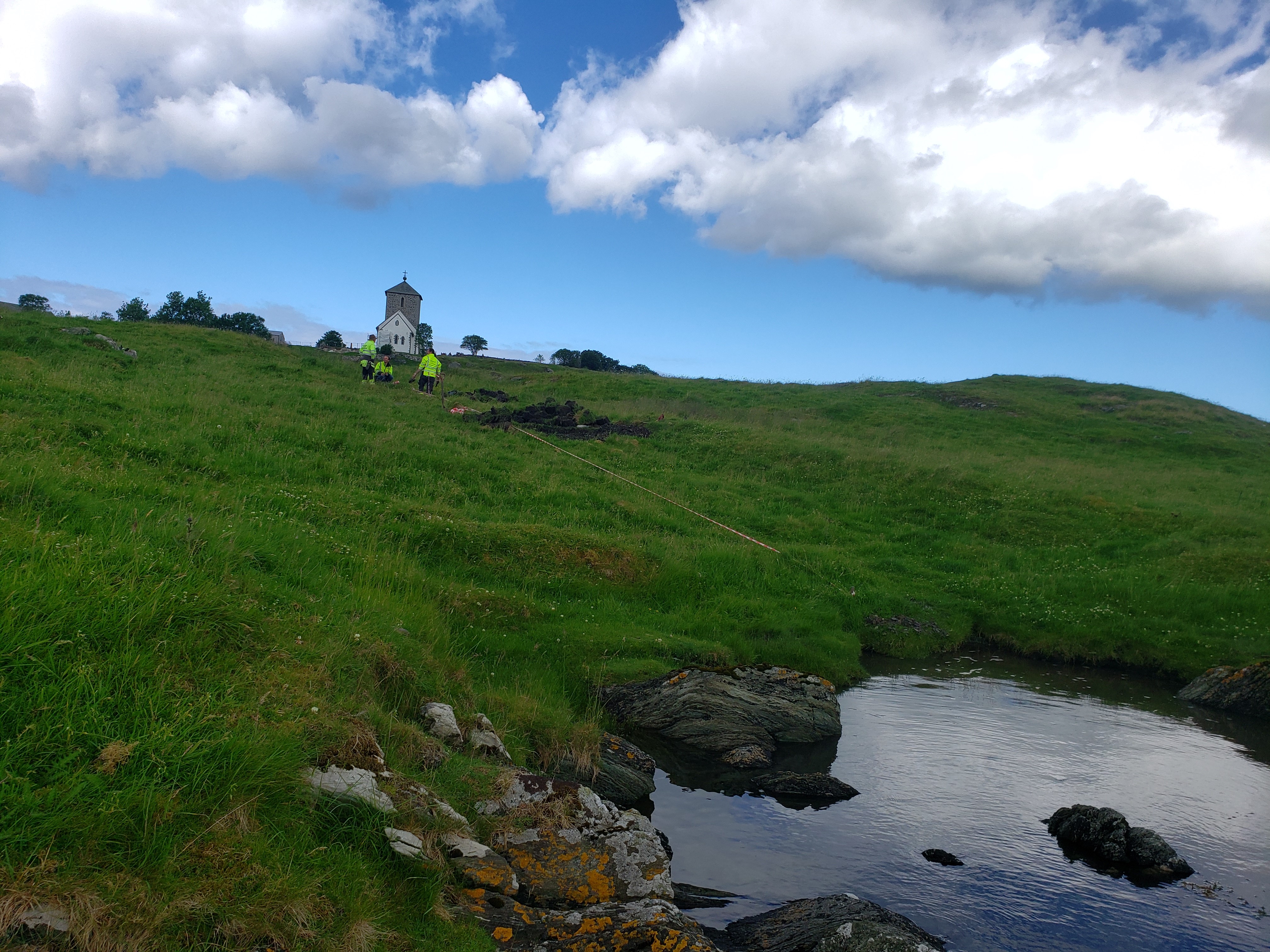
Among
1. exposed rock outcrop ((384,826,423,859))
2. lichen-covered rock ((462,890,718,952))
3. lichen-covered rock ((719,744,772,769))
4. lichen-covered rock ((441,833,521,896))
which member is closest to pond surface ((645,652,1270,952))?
lichen-covered rock ((719,744,772,769))

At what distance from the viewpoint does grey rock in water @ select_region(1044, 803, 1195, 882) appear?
28.8 feet

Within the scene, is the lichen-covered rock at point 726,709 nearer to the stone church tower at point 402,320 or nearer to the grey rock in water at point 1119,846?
the grey rock in water at point 1119,846

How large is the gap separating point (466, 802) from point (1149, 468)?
147 feet

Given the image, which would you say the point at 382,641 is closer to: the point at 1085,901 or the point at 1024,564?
the point at 1085,901

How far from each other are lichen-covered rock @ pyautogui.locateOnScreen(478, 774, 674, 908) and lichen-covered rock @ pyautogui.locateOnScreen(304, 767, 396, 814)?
4.37 ft

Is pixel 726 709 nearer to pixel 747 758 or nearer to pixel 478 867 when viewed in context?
pixel 747 758

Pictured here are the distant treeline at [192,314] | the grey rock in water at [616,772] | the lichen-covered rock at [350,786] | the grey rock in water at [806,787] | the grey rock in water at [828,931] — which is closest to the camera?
the lichen-covered rock at [350,786]

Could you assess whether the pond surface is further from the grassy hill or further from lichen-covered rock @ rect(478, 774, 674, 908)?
the grassy hill

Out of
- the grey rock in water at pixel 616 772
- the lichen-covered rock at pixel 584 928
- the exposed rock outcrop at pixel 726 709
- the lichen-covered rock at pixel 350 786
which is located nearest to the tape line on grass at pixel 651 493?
the exposed rock outcrop at pixel 726 709

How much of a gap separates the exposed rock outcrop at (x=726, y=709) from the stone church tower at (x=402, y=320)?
101 m

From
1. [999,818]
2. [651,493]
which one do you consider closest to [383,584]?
[999,818]

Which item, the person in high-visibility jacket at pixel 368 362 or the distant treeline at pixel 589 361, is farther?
the distant treeline at pixel 589 361

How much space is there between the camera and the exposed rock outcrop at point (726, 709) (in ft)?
38.7

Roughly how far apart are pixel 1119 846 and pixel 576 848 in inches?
253
